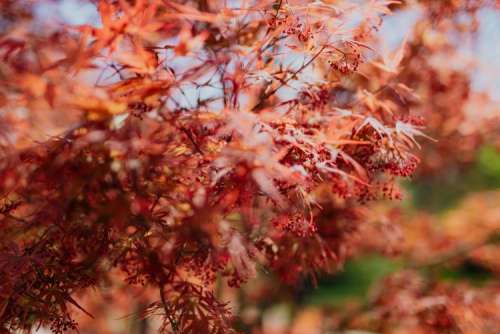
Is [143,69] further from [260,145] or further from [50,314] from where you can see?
[50,314]

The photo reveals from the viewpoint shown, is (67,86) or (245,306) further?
(245,306)

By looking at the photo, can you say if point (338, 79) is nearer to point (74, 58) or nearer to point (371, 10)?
point (371, 10)

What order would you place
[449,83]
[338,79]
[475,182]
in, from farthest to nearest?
[475,182], [449,83], [338,79]

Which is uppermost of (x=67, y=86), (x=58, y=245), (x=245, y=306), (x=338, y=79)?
(x=67, y=86)

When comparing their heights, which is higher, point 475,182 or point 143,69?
point 143,69

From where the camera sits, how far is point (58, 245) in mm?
1426

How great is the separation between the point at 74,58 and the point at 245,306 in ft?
7.80

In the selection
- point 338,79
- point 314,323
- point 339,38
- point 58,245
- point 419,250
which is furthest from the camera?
point 314,323

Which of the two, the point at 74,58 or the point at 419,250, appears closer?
the point at 74,58

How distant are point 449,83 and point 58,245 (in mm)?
2494

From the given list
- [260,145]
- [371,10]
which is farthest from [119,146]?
[371,10]

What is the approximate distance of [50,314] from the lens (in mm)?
1279

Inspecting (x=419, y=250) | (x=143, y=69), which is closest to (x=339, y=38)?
(x=143, y=69)

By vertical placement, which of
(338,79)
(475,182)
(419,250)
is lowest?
(475,182)
